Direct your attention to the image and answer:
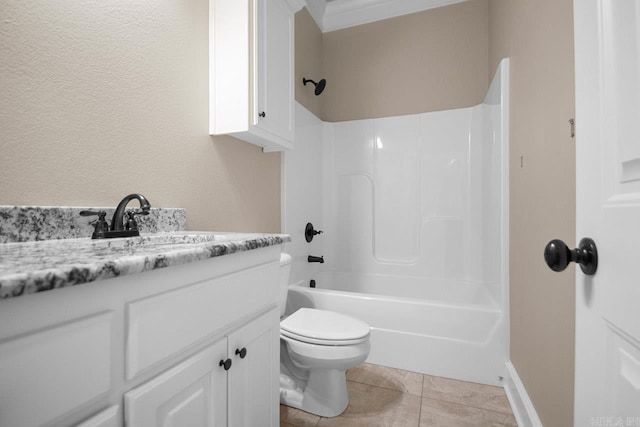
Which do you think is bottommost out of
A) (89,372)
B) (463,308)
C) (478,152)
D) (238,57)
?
(463,308)

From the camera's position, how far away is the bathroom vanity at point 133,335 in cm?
39

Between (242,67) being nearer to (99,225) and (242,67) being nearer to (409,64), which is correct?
(99,225)

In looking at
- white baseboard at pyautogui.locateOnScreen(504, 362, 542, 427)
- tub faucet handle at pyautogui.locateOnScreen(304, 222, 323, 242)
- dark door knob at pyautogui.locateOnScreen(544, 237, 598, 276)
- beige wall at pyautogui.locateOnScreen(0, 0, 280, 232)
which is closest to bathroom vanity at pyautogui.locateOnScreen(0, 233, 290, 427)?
beige wall at pyautogui.locateOnScreen(0, 0, 280, 232)

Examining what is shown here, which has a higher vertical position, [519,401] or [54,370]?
[54,370]

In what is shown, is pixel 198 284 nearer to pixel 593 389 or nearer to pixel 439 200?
pixel 593 389

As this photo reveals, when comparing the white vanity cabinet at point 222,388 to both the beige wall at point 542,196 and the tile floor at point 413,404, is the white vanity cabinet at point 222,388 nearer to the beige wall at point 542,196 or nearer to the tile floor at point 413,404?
the tile floor at point 413,404

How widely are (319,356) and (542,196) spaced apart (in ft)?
3.89

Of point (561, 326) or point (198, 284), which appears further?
point (561, 326)

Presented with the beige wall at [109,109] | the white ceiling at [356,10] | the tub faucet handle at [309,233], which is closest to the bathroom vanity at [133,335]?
the beige wall at [109,109]

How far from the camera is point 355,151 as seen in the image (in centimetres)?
274

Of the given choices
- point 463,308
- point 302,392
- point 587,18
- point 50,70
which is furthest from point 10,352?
point 463,308

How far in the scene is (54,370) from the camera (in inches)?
16.2

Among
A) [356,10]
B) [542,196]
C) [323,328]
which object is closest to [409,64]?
[356,10]

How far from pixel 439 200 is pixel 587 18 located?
2.02m
